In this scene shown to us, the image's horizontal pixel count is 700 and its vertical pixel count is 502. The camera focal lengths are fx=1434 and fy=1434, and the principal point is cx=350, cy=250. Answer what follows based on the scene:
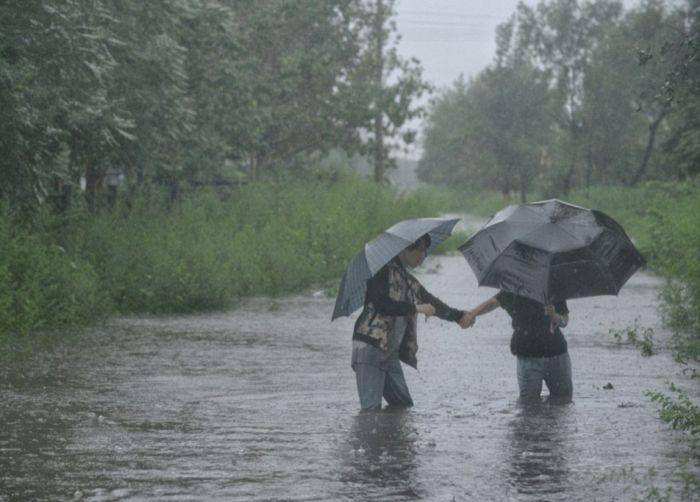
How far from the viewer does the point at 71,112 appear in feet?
A: 64.0

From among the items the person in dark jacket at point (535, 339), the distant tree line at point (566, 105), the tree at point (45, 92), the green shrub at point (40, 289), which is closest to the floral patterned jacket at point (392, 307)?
the person in dark jacket at point (535, 339)

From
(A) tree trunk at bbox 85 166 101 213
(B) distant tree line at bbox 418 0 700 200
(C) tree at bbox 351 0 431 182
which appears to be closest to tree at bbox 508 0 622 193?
(B) distant tree line at bbox 418 0 700 200

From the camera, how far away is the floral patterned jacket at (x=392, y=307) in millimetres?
10344

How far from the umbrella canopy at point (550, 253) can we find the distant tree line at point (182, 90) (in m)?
8.05

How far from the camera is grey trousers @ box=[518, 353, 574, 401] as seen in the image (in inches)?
432

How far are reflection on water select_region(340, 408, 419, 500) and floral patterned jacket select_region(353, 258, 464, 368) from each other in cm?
52

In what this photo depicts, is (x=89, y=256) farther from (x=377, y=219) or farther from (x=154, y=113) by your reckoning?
(x=377, y=219)

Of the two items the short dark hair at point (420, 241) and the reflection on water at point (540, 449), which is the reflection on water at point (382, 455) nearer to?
the reflection on water at point (540, 449)

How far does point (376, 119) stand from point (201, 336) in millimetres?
34518

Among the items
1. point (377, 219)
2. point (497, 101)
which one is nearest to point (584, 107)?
point (497, 101)

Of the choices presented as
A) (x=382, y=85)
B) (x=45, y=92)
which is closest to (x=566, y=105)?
(x=382, y=85)

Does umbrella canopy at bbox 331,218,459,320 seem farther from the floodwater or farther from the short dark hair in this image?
the floodwater

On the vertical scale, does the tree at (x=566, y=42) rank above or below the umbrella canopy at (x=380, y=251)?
above

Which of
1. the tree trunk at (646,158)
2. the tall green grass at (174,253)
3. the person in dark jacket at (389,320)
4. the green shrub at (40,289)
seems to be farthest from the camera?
the tree trunk at (646,158)
